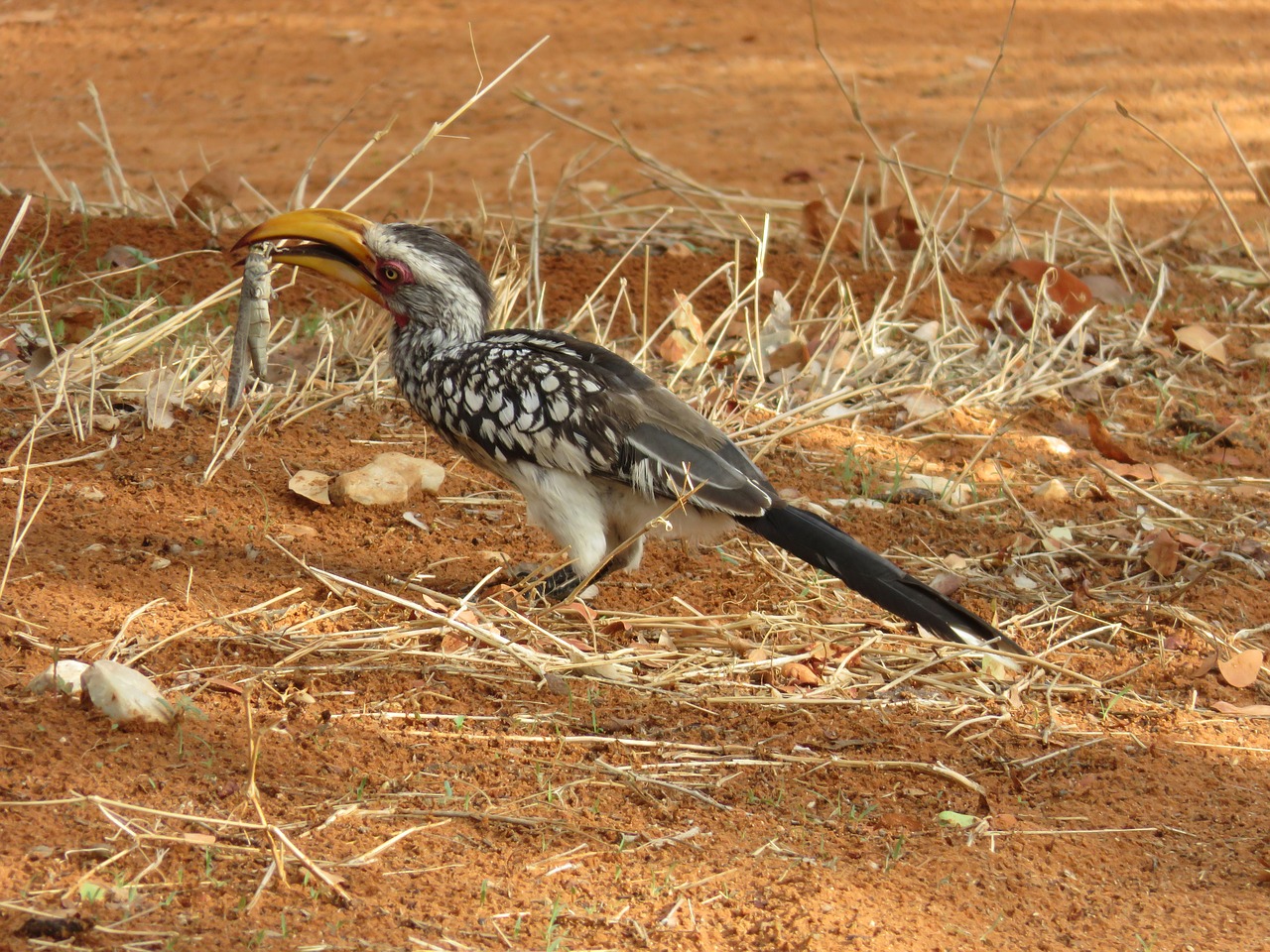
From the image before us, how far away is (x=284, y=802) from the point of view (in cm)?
231

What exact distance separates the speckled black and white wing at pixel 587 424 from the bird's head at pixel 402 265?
0.64 ft

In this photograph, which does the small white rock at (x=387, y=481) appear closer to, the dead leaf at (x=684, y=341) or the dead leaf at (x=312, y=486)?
the dead leaf at (x=312, y=486)

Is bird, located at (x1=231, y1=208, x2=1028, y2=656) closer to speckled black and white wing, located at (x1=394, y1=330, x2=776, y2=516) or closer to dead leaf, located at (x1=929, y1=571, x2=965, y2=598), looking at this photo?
speckled black and white wing, located at (x1=394, y1=330, x2=776, y2=516)

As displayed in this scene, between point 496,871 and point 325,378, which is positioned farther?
point 325,378

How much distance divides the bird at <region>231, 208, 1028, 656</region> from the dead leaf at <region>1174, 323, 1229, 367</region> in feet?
7.84

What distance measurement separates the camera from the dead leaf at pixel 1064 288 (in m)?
5.27

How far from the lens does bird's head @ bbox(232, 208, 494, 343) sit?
11.5 feet

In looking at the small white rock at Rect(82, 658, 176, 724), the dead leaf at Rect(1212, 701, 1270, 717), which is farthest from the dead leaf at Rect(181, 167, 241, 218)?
the dead leaf at Rect(1212, 701, 1270, 717)

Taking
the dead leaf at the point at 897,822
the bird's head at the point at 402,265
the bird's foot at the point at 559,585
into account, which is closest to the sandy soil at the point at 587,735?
the dead leaf at the point at 897,822

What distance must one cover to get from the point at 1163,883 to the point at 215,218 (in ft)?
13.7

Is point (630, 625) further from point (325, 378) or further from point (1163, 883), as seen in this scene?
point (325, 378)

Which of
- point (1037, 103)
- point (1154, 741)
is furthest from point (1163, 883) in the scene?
point (1037, 103)

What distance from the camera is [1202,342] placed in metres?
5.05

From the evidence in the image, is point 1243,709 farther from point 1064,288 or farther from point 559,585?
point 1064,288
